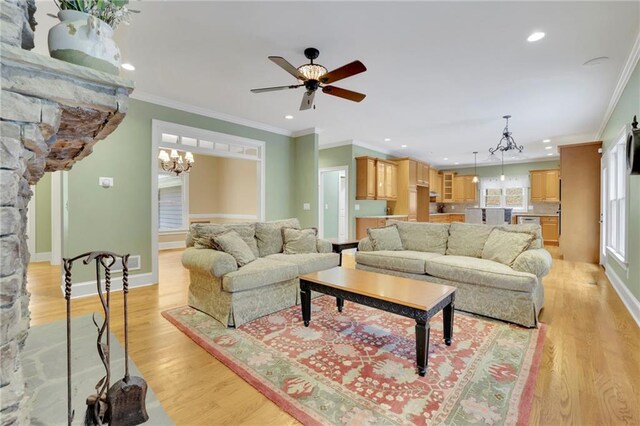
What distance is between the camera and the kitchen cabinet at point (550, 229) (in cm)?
811

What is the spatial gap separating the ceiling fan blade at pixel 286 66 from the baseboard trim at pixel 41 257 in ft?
19.8

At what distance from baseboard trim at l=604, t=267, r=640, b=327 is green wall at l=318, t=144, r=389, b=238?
4.32m

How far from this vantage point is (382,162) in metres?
7.10

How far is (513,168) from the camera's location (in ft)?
30.7

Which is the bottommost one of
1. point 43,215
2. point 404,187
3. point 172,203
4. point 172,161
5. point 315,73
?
point 43,215

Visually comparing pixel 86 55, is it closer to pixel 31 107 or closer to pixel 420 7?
pixel 31 107

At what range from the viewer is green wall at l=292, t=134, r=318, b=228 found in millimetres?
5734

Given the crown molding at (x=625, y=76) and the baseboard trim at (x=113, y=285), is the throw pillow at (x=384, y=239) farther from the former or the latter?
the baseboard trim at (x=113, y=285)

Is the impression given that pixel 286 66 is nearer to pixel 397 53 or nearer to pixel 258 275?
pixel 397 53

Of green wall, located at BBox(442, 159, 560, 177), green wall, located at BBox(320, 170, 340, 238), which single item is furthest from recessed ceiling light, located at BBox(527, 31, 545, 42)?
green wall, located at BBox(442, 159, 560, 177)

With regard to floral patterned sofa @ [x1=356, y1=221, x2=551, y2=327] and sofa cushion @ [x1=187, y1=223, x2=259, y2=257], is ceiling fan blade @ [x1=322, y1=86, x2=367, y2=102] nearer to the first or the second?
sofa cushion @ [x1=187, y1=223, x2=259, y2=257]

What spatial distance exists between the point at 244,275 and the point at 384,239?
209 centimetres

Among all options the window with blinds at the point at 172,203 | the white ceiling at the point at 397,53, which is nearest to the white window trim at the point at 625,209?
the white ceiling at the point at 397,53

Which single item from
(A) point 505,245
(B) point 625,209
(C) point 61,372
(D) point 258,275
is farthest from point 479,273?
(C) point 61,372
